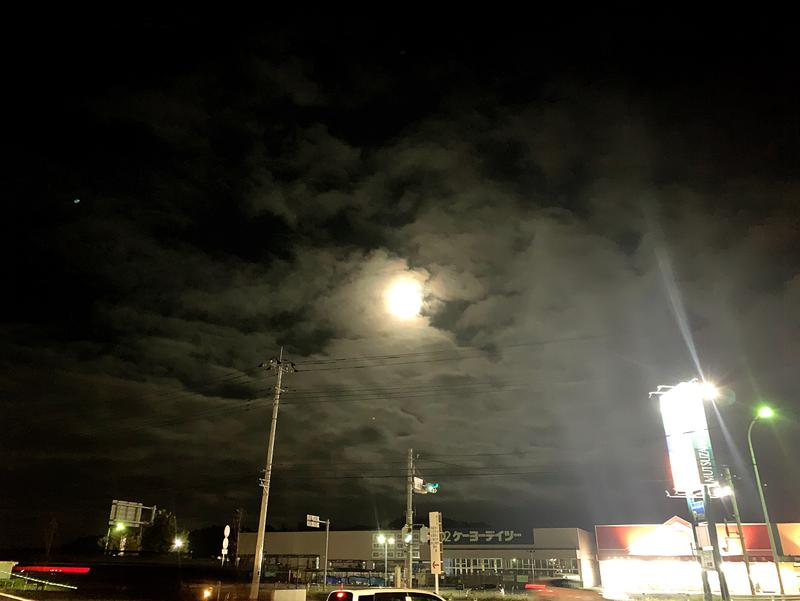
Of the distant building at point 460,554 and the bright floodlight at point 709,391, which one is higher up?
the bright floodlight at point 709,391

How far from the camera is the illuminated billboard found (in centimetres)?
2670

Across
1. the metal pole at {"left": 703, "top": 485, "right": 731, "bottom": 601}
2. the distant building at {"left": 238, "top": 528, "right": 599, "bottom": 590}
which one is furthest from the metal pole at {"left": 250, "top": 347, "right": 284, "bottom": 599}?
the distant building at {"left": 238, "top": 528, "right": 599, "bottom": 590}

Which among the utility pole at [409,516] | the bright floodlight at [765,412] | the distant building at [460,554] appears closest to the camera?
the bright floodlight at [765,412]

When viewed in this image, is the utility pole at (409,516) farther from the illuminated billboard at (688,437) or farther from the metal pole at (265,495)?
the illuminated billboard at (688,437)

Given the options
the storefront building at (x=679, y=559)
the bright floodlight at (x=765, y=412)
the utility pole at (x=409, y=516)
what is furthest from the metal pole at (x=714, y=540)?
the utility pole at (x=409, y=516)

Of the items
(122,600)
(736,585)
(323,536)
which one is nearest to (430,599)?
(122,600)

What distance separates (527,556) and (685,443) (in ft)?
172

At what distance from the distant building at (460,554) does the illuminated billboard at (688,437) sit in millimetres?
39285

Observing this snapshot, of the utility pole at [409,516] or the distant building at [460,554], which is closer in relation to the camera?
the utility pole at [409,516]

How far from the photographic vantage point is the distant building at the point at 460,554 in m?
69.8

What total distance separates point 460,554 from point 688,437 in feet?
197

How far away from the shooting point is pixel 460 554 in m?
79.8

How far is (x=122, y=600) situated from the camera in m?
27.4

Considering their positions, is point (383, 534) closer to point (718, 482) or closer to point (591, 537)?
point (591, 537)
